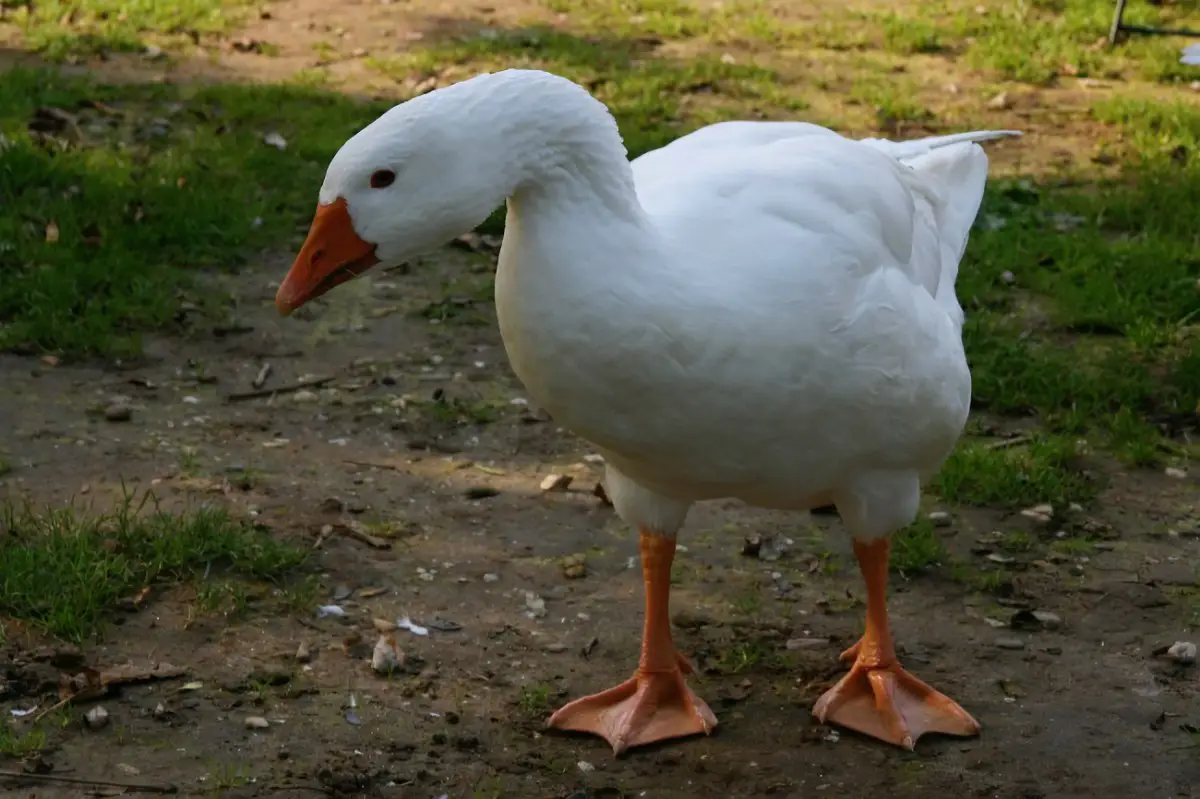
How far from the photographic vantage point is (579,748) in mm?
3730

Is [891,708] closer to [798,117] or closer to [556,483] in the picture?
[556,483]

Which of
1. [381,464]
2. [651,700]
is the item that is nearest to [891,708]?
[651,700]

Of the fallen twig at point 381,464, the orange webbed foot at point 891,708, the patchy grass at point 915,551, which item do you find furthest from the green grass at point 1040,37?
the orange webbed foot at point 891,708

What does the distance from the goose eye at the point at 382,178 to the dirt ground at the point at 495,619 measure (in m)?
1.41

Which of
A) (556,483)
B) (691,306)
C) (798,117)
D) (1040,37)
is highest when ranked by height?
(691,306)

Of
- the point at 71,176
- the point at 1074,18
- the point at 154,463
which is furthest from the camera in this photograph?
the point at 1074,18

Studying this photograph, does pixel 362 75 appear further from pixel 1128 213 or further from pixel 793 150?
pixel 793 150

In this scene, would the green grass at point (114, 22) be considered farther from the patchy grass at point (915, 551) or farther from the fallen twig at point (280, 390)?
the patchy grass at point (915, 551)

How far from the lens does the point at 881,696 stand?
3.77 meters

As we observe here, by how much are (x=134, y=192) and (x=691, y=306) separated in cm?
435

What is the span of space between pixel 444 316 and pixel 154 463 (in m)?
1.51

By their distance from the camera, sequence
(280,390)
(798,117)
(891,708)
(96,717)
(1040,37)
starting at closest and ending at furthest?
1. (96,717)
2. (891,708)
3. (280,390)
4. (798,117)
5. (1040,37)

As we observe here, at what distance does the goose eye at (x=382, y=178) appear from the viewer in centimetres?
280

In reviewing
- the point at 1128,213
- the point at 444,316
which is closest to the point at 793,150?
the point at 444,316
